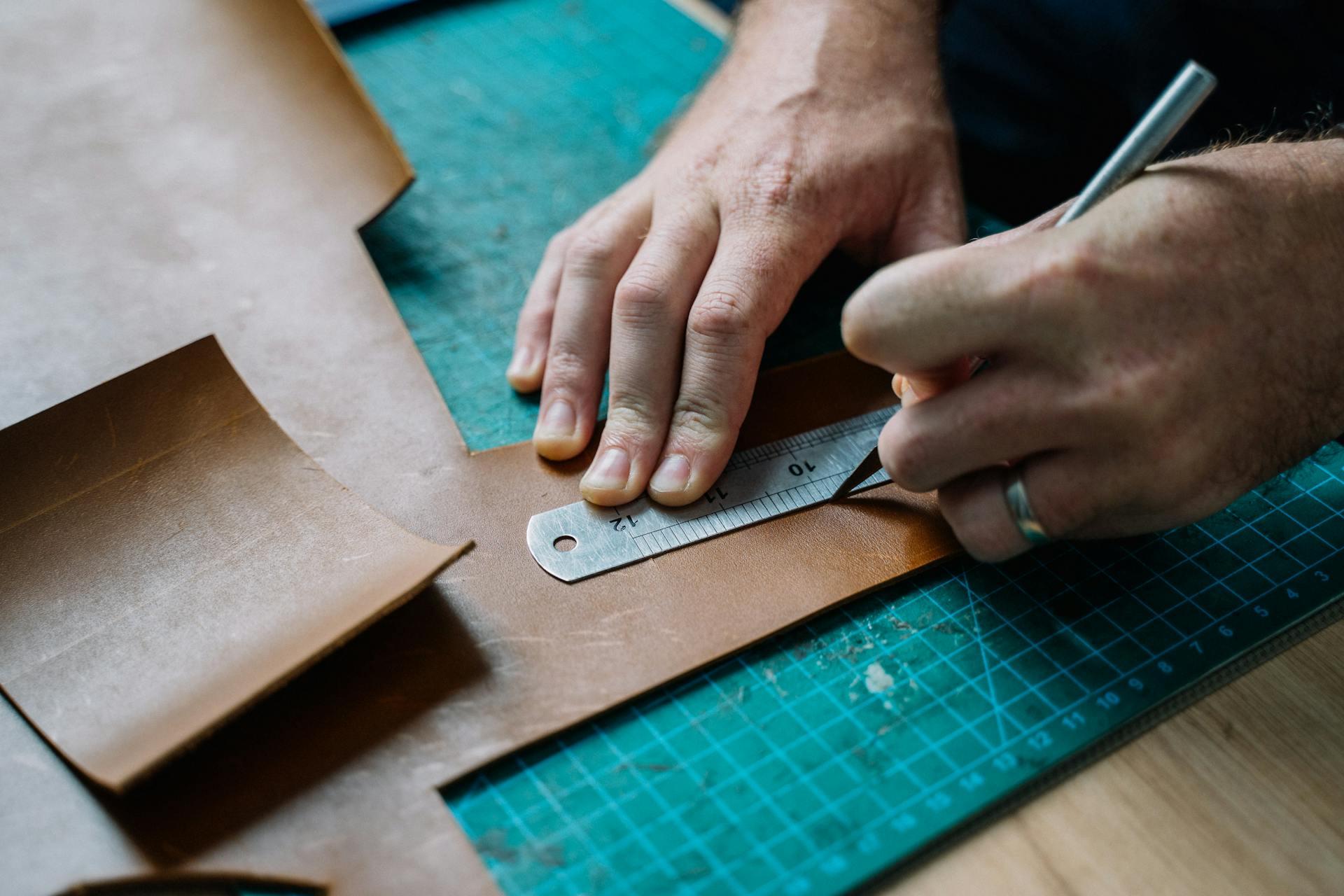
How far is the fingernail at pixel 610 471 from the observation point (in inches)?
46.9

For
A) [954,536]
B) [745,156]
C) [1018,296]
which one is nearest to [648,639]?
[954,536]

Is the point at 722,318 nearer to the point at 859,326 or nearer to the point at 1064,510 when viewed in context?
the point at 859,326

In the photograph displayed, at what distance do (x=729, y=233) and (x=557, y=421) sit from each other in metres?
0.38

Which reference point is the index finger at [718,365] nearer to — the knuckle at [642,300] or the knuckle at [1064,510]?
the knuckle at [642,300]

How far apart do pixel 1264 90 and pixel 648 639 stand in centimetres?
147

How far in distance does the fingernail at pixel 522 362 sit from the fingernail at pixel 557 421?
0.46ft

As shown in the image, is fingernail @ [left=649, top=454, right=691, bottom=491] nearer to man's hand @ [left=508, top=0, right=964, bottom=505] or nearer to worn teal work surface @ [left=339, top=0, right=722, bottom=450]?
man's hand @ [left=508, top=0, right=964, bottom=505]

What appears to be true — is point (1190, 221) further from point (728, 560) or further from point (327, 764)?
point (327, 764)

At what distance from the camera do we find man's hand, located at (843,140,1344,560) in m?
0.91

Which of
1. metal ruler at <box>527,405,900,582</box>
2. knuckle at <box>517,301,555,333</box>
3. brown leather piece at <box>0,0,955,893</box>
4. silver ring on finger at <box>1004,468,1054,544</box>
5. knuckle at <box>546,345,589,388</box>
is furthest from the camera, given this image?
knuckle at <box>517,301,555,333</box>

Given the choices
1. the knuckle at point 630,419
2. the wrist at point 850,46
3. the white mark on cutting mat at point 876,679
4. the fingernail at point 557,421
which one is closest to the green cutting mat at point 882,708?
the white mark on cutting mat at point 876,679

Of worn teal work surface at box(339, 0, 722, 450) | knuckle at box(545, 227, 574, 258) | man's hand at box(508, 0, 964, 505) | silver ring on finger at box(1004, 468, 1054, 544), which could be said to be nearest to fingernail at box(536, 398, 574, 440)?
man's hand at box(508, 0, 964, 505)

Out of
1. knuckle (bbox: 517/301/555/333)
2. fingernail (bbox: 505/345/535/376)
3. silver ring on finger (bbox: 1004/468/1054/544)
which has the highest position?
knuckle (bbox: 517/301/555/333)

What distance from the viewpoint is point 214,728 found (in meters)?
0.86
